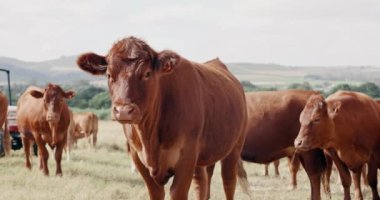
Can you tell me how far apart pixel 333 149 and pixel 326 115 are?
518 millimetres

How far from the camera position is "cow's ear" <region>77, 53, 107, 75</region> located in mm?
5973

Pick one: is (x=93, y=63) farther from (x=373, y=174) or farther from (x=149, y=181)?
(x=373, y=174)

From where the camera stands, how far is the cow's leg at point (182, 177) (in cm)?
611

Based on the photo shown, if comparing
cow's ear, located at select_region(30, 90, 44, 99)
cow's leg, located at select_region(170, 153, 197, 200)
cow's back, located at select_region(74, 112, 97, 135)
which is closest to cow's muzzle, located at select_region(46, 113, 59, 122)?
cow's ear, located at select_region(30, 90, 44, 99)

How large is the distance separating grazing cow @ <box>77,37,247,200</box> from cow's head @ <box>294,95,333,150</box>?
118 inches

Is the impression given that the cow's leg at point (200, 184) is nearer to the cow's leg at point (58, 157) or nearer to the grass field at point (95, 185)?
the grass field at point (95, 185)

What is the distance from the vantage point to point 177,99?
6.19 metres

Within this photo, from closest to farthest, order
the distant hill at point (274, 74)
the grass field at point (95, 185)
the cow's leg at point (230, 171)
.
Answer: the cow's leg at point (230, 171)
the grass field at point (95, 185)
the distant hill at point (274, 74)

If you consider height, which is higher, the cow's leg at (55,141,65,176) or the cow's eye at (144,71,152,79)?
the cow's eye at (144,71,152,79)

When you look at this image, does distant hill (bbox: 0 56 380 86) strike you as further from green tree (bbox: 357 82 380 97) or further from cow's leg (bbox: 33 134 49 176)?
cow's leg (bbox: 33 134 49 176)

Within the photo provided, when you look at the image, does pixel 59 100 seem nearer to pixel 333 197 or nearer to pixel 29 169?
pixel 29 169

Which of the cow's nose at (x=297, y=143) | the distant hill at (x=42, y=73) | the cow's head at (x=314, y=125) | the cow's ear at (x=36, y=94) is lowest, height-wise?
the distant hill at (x=42, y=73)

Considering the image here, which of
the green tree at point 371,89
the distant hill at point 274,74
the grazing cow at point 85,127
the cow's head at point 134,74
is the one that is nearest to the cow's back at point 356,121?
the cow's head at point 134,74

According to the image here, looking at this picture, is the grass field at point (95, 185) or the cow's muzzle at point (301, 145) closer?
the cow's muzzle at point (301, 145)
